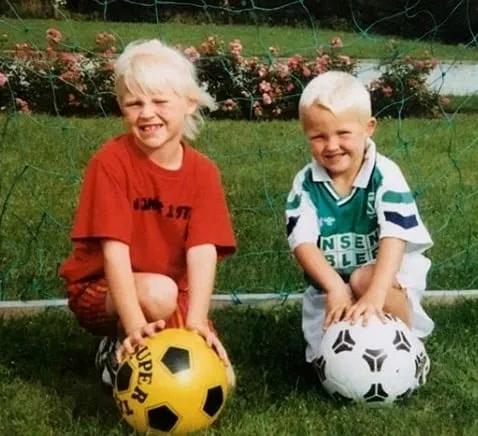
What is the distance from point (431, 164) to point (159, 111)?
4644 millimetres

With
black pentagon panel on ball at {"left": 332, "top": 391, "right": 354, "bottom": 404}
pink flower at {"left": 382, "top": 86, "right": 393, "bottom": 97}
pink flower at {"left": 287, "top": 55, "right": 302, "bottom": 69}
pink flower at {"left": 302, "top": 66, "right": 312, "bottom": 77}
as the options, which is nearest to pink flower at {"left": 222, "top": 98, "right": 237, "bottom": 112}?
pink flower at {"left": 287, "top": 55, "right": 302, "bottom": 69}

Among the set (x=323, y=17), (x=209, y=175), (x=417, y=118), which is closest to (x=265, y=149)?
(x=417, y=118)

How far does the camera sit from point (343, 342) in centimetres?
383

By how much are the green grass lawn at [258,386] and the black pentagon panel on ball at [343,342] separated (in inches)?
7.7

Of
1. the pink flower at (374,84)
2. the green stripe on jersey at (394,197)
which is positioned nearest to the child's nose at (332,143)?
the green stripe on jersey at (394,197)

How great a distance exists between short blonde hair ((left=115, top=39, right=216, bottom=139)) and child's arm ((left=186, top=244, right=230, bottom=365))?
50cm

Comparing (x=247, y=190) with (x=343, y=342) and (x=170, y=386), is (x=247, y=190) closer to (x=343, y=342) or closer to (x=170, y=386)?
(x=343, y=342)

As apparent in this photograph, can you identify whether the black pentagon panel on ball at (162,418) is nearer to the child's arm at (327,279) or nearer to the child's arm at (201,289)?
the child's arm at (201,289)

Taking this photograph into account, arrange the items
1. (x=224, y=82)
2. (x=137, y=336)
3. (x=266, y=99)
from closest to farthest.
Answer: (x=137, y=336) → (x=266, y=99) → (x=224, y=82)

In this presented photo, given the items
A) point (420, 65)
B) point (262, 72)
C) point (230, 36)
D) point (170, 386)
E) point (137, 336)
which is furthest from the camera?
point (230, 36)

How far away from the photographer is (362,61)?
10859mm

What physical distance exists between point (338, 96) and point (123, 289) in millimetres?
945

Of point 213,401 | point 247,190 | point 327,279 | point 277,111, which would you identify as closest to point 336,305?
point 327,279

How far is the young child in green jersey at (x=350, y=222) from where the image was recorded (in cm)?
390
